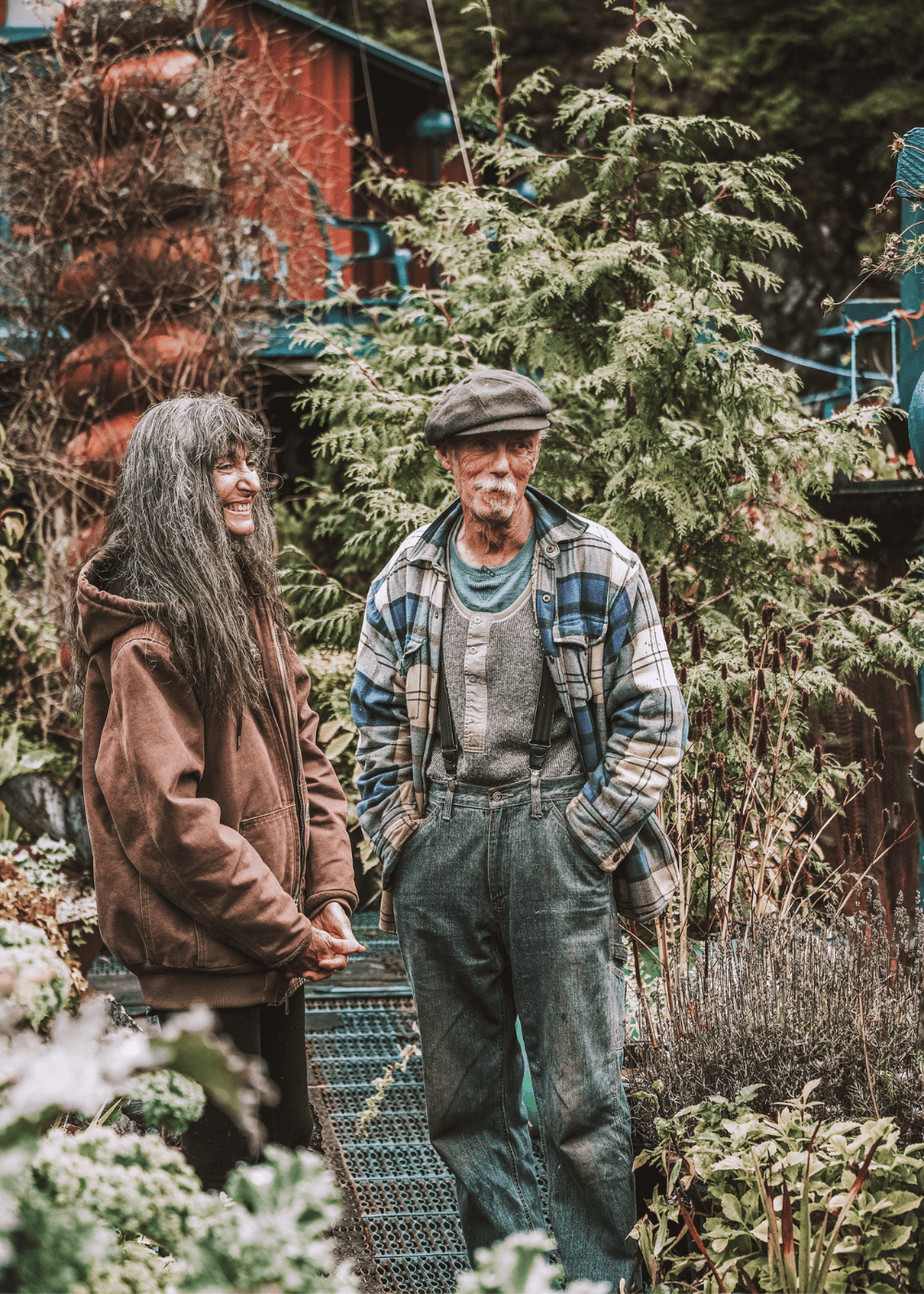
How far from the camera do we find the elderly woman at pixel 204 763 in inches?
96.4

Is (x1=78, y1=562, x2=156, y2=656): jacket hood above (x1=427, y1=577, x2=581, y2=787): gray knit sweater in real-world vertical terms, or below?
above

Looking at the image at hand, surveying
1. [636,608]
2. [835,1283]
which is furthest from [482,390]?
[835,1283]

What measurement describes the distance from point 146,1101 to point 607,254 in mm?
3518

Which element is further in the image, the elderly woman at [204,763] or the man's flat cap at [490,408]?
the man's flat cap at [490,408]

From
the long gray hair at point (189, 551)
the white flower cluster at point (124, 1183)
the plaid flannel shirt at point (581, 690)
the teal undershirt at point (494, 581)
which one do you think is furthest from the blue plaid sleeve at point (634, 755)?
the white flower cluster at point (124, 1183)

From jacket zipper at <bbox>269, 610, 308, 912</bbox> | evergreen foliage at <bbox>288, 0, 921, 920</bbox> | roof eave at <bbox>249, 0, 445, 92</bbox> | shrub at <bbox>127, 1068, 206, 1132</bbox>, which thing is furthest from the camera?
roof eave at <bbox>249, 0, 445, 92</bbox>

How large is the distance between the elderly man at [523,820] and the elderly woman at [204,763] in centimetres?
27

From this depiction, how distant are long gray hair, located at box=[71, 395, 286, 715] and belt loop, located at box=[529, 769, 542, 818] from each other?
60 cm

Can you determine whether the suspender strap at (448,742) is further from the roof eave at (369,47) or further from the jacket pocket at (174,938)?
the roof eave at (369,47)

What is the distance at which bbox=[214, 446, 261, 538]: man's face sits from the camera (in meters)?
2.71

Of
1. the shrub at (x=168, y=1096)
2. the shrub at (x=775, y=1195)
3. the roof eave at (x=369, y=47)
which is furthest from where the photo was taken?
the roof eave at (x=369, y=47)

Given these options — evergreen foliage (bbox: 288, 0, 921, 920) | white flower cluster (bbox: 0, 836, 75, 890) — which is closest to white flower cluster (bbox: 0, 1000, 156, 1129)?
evergreen foliage (bbox: 288, 0, 921, 920)

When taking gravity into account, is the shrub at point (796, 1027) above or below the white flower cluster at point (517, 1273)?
below

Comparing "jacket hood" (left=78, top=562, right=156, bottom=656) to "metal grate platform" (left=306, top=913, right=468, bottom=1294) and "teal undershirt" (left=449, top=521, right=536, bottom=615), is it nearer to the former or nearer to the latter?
"teal undershirt" (left=449, top=521, right=536, bottom=615)
